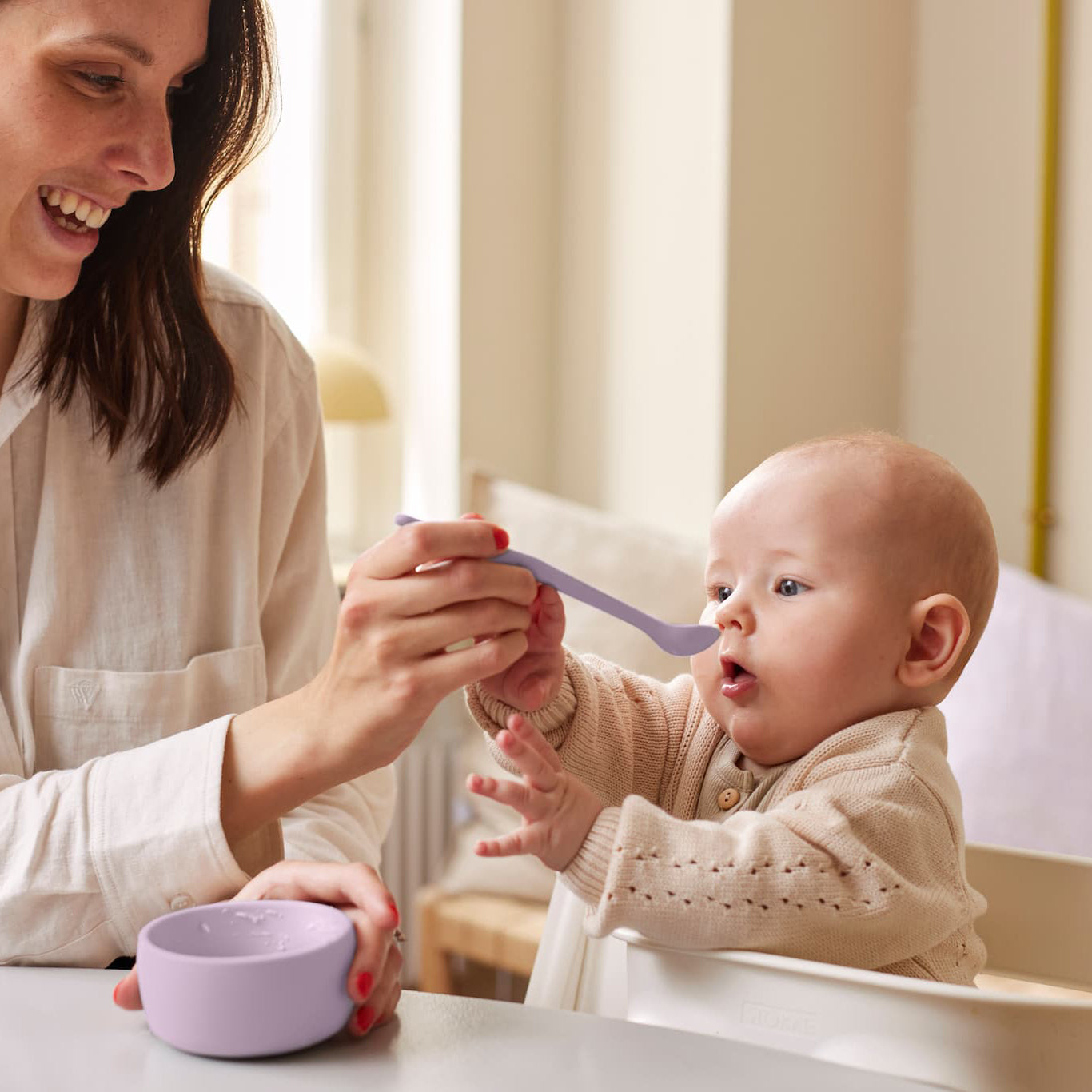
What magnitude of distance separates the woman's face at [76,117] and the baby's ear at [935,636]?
640 millimetres

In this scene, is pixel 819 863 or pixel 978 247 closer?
pixel 819 863

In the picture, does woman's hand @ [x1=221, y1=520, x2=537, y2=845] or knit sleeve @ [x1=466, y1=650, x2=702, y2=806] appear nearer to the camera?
woman's hand @ [x1=221, y1=520, x2=537, y2=845]

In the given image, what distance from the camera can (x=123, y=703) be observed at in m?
1.05

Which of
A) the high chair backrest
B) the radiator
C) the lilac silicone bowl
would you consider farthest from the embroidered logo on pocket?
the radiator

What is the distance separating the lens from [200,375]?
109cm

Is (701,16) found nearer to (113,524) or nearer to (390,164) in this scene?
(390,164)

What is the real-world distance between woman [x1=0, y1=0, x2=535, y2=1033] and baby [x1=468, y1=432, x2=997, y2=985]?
0.11 m

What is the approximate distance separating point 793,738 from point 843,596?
0.11 metres

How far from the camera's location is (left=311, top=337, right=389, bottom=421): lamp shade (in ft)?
7.26

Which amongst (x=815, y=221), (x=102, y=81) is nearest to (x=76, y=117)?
(x=102, y=81)

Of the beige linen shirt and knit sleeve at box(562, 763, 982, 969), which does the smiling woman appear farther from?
knit sleeve at box(562, 763, 982, 969)

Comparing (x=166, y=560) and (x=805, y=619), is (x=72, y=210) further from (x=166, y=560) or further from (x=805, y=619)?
(x=805, y=619)

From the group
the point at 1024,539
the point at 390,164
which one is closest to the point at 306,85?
the point at 390,164

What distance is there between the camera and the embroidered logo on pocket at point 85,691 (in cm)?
104
